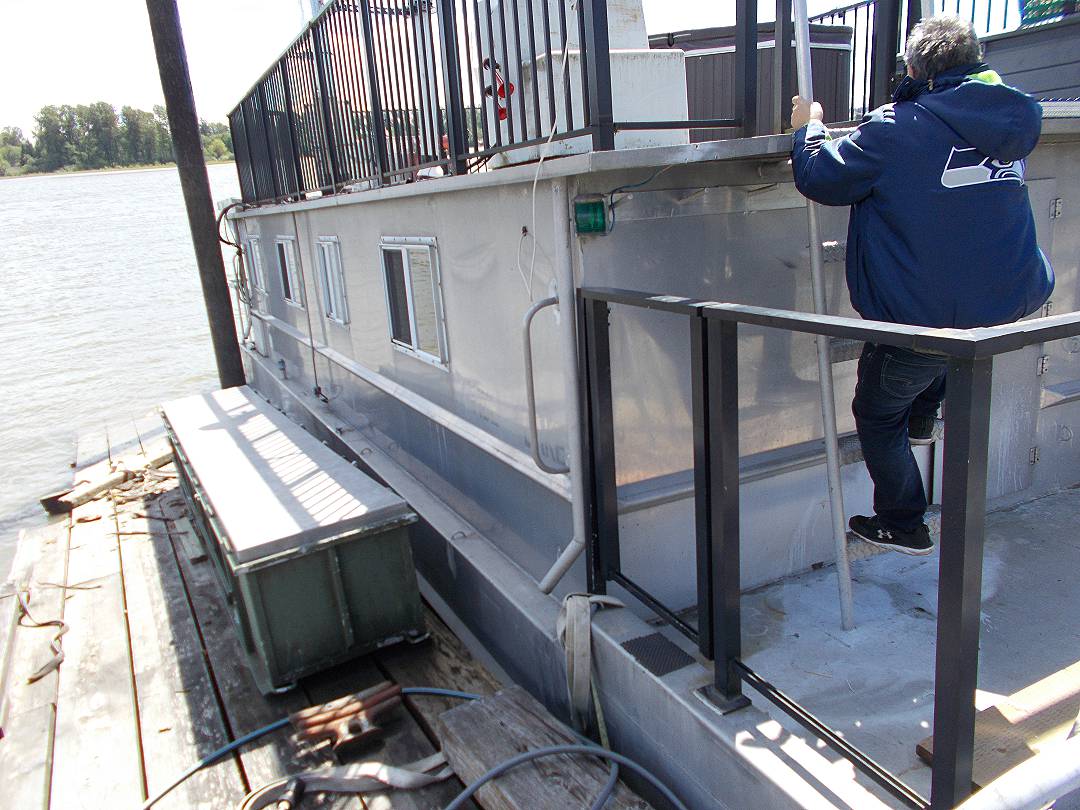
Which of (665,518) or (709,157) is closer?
(709,157)

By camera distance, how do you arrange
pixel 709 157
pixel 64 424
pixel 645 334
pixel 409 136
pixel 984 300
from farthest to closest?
pixel 64 424 < pixel 409 136 < pixel 645 334 < pixel 709 157 < pixel 984 300

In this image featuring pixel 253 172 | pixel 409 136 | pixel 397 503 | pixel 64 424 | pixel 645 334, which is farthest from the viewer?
pixel 64 424

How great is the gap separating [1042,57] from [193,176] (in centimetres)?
845

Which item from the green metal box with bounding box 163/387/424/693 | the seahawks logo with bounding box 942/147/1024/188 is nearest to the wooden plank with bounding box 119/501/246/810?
the green metal box with bounding box 163/387/424/693

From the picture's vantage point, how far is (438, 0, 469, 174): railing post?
383 cm

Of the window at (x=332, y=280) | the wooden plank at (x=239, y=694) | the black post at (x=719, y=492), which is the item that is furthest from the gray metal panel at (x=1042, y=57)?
the wooden plank at (x=239, y=694)

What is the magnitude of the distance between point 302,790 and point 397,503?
4.58 ft

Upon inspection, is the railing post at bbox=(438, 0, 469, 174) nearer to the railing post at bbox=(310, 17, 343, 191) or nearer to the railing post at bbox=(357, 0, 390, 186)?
the railing post at bbox=(357, 0, 390, 186)

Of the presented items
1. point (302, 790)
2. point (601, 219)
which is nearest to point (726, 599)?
point (601, 219)

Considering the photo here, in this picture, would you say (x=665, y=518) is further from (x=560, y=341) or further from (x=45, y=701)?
(x=45, y=701)

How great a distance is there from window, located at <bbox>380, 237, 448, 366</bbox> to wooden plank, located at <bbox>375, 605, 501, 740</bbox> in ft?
5.11

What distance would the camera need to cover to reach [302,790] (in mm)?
3320

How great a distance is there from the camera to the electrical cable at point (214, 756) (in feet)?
11.3

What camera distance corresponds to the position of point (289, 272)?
8.20 meters
